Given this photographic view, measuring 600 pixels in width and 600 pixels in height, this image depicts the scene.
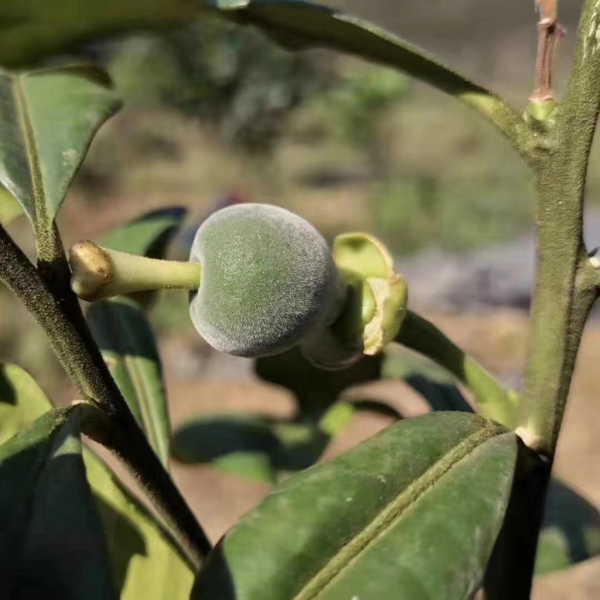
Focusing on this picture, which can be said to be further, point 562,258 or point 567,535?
point 567,535

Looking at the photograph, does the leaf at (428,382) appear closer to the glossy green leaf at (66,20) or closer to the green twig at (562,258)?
the green twig at (562,258)

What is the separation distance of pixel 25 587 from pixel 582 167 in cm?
33

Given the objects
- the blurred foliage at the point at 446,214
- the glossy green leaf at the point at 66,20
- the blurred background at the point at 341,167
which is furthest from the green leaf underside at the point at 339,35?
the blurred foliage at the point at 446,214

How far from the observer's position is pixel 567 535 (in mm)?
714

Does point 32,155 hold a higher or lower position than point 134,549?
higher

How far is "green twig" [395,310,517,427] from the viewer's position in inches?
22.2

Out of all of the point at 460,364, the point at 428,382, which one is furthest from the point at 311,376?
the point at 460,364

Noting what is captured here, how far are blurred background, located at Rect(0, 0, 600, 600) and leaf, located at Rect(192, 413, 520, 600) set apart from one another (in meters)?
3.25

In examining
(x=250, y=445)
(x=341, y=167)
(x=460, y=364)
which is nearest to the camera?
(x=460, y=364)

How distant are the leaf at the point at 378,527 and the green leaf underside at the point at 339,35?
0.21 metres

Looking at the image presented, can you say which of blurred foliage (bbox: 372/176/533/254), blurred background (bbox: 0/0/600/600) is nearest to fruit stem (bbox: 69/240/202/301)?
blurred background (bbox: 0/0/600/600)

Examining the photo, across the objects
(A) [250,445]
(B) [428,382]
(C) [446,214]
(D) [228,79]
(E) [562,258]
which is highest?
(E) [562,258]

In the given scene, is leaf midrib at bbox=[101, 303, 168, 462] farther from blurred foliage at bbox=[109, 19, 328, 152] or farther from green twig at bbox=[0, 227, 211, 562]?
blurred foliage at bbox=[109, 19, 328, 152]

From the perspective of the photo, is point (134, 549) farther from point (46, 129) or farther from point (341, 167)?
point (341, 167)
